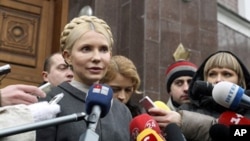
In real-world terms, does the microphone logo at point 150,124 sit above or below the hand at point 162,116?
below

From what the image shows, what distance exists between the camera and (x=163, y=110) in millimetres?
2387

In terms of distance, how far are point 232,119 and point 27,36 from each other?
10.4 feet

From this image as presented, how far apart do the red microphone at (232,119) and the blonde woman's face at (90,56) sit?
1.97 ft

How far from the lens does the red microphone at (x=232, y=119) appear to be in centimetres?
238

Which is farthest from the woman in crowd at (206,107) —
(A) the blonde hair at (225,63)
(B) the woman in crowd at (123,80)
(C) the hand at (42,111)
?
(C) the hand at (42,111)

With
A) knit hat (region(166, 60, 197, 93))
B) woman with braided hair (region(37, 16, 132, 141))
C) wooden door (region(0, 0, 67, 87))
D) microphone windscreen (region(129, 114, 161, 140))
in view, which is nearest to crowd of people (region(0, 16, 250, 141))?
woman with braided hair (region(37, 16, 132, 141))

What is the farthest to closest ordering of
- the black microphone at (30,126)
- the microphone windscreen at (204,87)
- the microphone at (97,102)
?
1. the microphone windscreen at (204,87)
2. the microphone at (97,102)
3. the black microphone at (30,126)

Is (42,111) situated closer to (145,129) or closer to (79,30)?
(145,129)

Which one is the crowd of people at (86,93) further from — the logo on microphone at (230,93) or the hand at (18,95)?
the logo on microphone at (230,93)

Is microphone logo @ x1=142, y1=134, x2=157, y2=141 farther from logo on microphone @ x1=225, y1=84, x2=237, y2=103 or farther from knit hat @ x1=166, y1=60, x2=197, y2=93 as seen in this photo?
knit hat @ x1=166, y1=60, x2=197, y2=93

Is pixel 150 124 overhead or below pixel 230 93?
below

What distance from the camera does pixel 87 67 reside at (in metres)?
2.35

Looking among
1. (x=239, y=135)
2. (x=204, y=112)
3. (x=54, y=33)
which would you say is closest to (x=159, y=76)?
(x=54, y=33)

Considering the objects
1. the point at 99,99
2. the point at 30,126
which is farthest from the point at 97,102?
the point at 30,126
